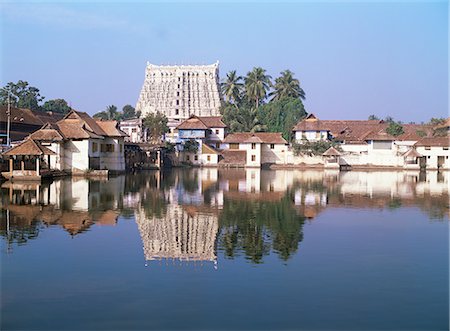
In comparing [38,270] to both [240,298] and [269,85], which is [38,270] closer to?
[240,298]

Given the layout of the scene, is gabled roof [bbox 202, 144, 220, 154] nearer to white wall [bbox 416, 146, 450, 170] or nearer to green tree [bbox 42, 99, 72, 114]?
white wall [bbox 416, 146, 450, 170]

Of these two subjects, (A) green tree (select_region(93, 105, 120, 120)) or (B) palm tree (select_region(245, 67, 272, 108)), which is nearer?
(B) palm tree (select_region(245, 67, 272, 108))

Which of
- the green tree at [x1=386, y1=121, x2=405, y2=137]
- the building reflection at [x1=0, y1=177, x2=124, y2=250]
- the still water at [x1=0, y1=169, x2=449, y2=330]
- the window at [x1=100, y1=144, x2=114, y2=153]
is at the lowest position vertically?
the still water at [x1=0, y1=169, x2=449, y2=330]

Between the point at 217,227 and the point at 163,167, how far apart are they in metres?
38.6

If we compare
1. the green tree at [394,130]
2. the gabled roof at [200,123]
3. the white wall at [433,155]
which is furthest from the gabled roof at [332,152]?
the gabled roof at [200,123]

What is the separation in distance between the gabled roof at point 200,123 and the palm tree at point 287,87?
1415cm

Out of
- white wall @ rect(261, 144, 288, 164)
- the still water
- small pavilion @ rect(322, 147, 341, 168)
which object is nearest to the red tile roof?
white wall @ rect(261, 144, 288, 164)

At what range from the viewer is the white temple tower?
8356cm

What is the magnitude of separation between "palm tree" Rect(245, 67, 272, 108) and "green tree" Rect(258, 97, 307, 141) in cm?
272

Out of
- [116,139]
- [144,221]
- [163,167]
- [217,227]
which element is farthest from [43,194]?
[163,167]

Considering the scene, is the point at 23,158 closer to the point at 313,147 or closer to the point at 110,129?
the point at 110,129

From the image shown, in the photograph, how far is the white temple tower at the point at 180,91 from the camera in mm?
83562

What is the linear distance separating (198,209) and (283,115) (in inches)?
1874

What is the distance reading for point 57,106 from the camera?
80.8 m
